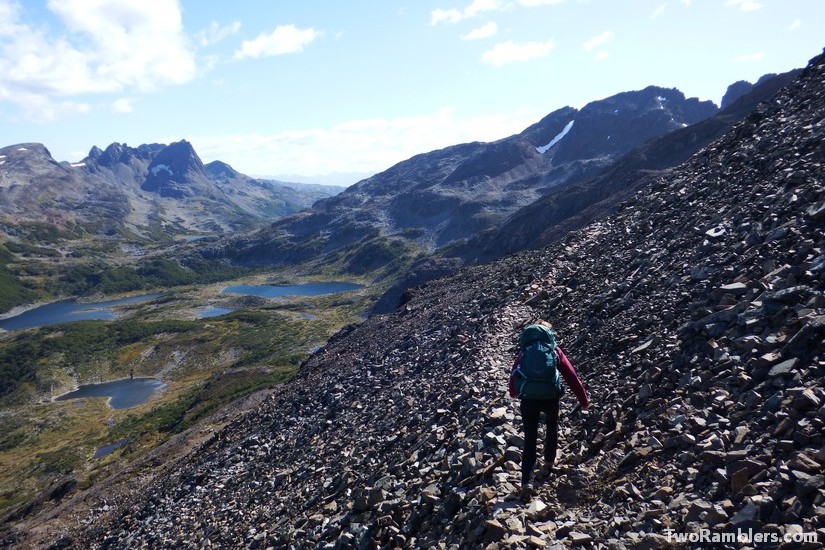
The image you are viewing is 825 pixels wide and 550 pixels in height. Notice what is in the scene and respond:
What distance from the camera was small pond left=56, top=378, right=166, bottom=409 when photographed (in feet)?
322

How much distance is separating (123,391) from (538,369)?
11756cm

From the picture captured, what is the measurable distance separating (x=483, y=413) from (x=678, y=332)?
20.2 feet

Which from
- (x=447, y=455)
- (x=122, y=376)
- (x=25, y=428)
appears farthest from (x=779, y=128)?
(x=122, y=376)

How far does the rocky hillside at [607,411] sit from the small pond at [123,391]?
72.1 meters

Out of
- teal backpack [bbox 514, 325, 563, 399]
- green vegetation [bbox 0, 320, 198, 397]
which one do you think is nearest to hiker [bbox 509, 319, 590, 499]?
teal backpack [bbox 514, 325, 563, 399]

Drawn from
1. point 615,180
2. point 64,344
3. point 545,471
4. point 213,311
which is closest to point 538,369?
point 545,471

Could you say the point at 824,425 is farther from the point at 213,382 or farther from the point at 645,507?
the point at 213,382

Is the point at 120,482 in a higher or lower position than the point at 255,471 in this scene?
lower

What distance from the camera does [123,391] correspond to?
106 meters

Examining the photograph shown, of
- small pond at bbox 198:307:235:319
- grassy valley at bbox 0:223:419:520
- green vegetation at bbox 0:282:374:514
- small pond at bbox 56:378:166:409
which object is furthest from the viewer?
small pond at bbox 198:307:235:319

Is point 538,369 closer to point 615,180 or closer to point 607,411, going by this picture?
point 607,411

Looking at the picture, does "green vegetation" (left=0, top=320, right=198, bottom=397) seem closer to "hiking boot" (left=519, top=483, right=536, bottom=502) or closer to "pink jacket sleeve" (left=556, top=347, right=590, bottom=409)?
"hiking boot" (left=519, top=483, right=536, bottom=502)

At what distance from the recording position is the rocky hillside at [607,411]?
347 inches

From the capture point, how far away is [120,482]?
1458 inches
